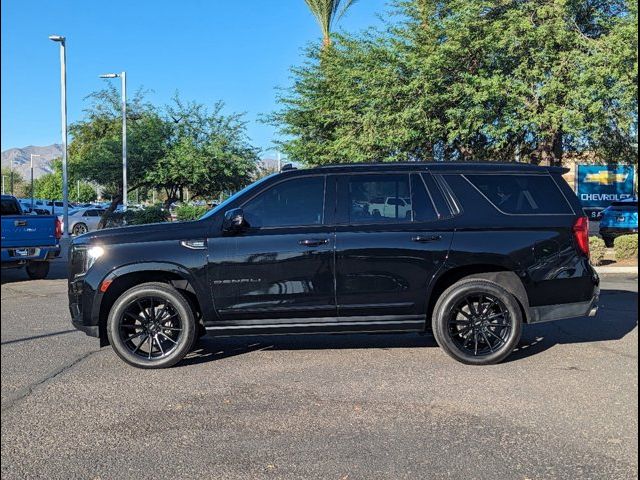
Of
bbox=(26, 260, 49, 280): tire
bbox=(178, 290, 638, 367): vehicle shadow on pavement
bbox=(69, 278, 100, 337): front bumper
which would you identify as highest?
bbox=(69, 278, 100, 337): front bumper

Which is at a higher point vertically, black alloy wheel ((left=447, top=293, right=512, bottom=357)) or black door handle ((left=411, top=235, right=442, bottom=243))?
black door handle ((left=411, top=235, right=442, bottom=243))

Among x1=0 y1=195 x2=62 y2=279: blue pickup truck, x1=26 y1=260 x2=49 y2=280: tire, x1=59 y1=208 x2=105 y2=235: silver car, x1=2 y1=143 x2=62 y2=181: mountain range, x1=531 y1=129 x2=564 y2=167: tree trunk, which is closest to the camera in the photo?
x1=2 y1=143 x2=62 y2=181: mountain range

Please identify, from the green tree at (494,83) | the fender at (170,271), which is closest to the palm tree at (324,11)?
the green tree at (494,83)

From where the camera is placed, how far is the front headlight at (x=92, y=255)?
5.48 meters

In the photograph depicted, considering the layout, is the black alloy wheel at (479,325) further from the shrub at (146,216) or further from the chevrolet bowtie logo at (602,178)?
the chevrolet bowtie logo at (602,178)

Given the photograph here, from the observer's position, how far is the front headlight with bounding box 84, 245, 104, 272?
5477mm

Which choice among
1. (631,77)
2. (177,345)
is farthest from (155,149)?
(177,345)

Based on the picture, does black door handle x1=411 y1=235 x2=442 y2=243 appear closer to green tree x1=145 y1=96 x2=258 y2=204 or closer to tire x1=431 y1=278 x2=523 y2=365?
tire x1=431 y1=278 x2=523 y2=365

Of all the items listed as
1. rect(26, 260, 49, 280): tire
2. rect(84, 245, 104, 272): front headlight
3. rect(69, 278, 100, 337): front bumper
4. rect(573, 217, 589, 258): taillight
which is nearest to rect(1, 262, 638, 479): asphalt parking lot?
rect(69, 278, 100, 337): front bumper

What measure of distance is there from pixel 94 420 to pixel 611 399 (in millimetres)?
3865

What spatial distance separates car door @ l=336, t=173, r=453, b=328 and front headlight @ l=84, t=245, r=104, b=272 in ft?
7.15

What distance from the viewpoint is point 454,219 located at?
18.4 feet

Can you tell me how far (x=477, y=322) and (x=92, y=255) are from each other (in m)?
3.64

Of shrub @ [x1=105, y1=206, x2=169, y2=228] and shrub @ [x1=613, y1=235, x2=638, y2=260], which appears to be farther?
shrub @ [x1=105, y1=206, x2=169, y2=228]
